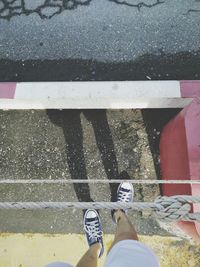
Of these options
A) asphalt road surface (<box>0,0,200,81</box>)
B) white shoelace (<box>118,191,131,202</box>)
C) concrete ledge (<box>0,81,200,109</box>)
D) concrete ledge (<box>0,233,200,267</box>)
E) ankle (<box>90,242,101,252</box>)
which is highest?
asphalt road surface (<box>0,0,200,81</box>)

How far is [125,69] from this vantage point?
3611 millimetres

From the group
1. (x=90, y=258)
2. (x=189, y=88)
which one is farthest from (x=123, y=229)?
(x=189, y=88)

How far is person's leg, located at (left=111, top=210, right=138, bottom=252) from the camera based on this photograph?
9.69 feet

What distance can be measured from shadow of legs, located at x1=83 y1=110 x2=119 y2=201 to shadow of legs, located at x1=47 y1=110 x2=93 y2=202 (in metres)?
0.15

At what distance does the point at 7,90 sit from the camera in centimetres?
337

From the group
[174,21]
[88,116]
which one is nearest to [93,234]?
[88,116]

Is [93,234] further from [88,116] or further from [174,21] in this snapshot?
[174,21]

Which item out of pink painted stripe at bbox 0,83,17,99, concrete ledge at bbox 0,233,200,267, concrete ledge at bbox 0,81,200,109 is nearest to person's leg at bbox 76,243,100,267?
concrete ledge at bbox 0,233,200,267

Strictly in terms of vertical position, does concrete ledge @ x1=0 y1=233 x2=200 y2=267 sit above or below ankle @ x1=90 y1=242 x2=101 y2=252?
below

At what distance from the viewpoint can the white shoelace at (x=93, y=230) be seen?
338 centimetres

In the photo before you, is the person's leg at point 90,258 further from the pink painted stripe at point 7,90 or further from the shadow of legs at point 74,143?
the pink painted stripe at point 7,90

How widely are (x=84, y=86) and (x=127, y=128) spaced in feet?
2.02

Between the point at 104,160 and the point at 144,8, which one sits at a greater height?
the point at 144,8

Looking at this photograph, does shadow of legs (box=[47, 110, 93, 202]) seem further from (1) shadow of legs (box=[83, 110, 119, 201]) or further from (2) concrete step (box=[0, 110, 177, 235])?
(1) shadow of legs (box=[83, 110, 119, 201])
